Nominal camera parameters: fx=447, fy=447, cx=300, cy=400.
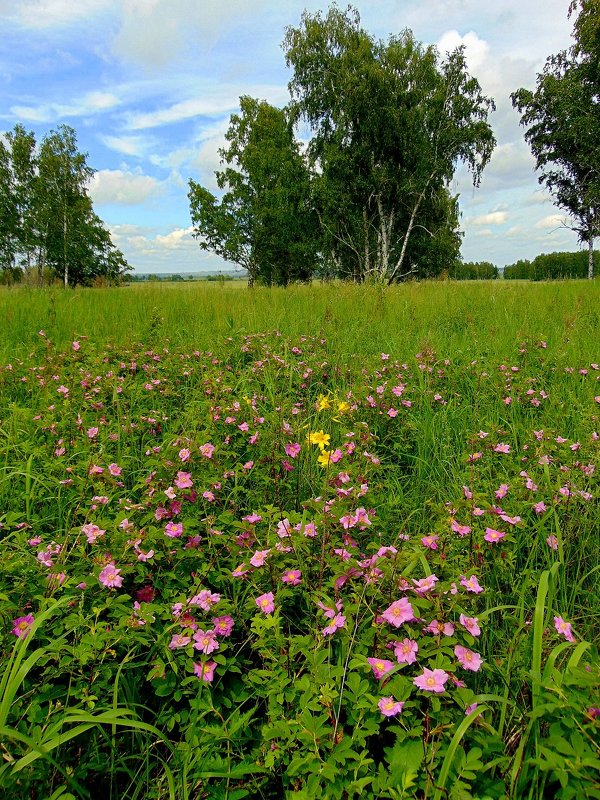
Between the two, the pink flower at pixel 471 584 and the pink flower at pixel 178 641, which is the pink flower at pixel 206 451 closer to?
the pink flower at pixel 178 641

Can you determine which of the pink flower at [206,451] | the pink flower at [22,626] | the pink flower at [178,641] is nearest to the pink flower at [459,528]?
the pink flower at [178,641]

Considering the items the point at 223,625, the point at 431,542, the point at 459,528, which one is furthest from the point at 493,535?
the point at 223,625

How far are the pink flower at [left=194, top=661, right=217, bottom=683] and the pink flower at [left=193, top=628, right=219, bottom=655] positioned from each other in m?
0.04

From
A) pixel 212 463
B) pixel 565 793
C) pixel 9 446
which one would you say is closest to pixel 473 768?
pixel 565 793

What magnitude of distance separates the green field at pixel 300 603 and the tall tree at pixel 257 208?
23.4 metres

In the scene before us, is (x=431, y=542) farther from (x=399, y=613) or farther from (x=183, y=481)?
(x=183, y=481)

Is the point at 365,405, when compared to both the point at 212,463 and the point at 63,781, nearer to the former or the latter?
the point at 212,463

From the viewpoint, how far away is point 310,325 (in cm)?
542

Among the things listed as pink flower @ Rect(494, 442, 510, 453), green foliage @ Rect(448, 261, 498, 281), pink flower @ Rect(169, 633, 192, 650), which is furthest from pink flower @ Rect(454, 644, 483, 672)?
green foliage @ Rect(448, 261, 498, 281)

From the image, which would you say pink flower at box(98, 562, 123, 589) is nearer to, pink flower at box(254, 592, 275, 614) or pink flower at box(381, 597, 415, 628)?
pink flower at box(254, 592, 275, 614)

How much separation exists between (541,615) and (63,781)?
47.6 inches

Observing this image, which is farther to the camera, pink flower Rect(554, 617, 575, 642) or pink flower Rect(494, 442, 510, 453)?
pink flower Rect(494, 442, 510, 453)

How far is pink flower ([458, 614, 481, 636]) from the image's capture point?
1059 mm

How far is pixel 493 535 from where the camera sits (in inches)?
54.1
